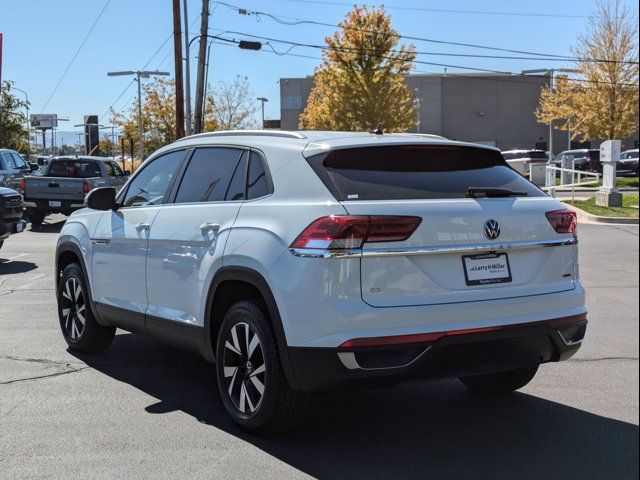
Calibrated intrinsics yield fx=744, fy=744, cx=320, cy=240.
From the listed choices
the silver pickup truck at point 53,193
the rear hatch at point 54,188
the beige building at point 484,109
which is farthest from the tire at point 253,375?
the beige building at point 484,109

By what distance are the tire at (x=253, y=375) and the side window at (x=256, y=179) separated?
2.23ft

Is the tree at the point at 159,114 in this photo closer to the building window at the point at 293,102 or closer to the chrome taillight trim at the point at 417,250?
the building window at the point at 293,102

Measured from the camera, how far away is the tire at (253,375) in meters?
4.17

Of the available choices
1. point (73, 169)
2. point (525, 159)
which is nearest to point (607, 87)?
point (525, 159)

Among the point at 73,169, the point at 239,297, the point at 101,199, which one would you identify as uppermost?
the point at 73,169

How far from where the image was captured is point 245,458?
413 cm

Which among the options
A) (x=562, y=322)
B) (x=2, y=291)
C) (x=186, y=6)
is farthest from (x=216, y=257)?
(x=186, y=6)

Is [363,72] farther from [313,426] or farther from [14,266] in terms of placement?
[313,426]

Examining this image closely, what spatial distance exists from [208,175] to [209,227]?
56 cm

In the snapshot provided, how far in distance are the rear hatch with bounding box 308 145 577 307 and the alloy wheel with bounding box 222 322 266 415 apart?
0.89 meters

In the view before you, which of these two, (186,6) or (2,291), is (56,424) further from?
(186,6)

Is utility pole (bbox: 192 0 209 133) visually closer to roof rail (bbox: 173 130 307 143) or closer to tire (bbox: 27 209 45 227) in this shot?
tire (bbox: 27 209 45 227)

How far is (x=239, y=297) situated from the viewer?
459cm

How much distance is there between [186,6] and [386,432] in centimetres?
3143
